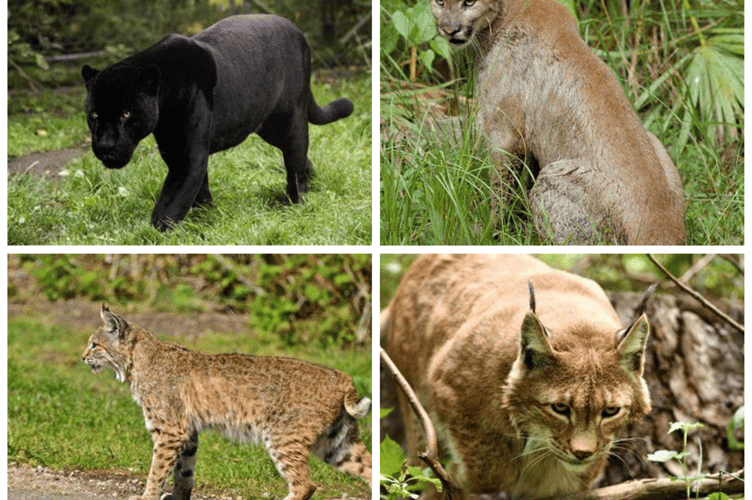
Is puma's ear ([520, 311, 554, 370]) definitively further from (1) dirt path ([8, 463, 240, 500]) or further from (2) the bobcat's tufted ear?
(2) the bobcat's tufted ear

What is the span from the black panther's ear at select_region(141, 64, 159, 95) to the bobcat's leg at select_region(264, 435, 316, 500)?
1.45 metres

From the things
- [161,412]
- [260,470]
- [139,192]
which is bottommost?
[260,470]

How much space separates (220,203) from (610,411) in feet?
6.41

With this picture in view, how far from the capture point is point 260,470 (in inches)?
165

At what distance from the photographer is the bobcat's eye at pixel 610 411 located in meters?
3.69

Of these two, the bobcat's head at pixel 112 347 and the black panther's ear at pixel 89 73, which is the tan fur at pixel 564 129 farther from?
the bobcat's head at pixel 112 347

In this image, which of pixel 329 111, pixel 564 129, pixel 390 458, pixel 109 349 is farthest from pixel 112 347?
pixel 564 129

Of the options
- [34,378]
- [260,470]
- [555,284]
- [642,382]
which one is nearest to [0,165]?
[34,378]

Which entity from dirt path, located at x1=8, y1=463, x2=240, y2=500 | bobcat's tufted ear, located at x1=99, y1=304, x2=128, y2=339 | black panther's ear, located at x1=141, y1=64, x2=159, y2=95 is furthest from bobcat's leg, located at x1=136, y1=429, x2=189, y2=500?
black panther's ear, located at x1=141, y1=64, x2=159, y2=95

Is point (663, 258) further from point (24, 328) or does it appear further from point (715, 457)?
point (24, 328)

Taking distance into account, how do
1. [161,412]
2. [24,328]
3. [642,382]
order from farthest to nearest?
[24,328], [161,412], [642,382]

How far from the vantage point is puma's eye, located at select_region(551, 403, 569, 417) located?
12.1ft

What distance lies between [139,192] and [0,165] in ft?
2.00

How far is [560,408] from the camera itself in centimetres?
369
